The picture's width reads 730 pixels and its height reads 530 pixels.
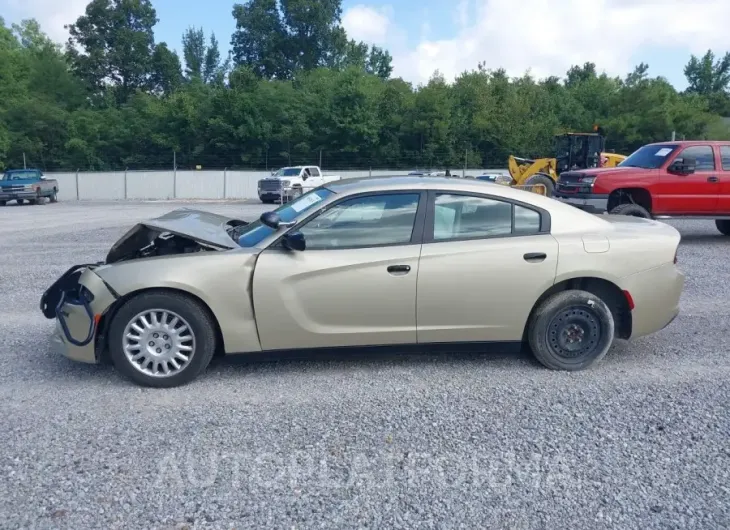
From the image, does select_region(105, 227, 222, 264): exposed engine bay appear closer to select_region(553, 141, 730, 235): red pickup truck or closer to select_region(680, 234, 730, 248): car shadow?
select_region(553, 141, 730, 235): red pickup truck

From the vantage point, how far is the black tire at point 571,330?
17.1 feet

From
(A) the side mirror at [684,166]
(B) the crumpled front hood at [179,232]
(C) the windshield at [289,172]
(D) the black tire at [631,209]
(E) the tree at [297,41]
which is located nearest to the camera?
(B) the crumpled front hood at [179,232]

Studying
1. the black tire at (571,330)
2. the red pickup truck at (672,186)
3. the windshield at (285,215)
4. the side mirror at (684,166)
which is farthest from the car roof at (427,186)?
the side mirror at (684,166)

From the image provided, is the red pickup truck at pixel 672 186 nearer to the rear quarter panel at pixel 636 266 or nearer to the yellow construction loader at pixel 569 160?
the rear quarter panel at pixel 636 266

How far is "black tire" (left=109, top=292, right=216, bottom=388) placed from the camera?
4.84m

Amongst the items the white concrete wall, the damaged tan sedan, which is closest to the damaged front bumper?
the damaged tan sedan

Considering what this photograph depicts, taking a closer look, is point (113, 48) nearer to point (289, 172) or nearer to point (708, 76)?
point (289, 172)

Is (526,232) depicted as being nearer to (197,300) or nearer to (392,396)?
(392,396)

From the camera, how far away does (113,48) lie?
6569 cm

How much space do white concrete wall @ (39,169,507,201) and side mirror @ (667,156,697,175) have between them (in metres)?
28.0

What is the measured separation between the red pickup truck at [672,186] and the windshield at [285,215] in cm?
753

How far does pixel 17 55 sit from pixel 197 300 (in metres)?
61.8

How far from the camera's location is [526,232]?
5.25m

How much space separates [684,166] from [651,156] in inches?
31.2
